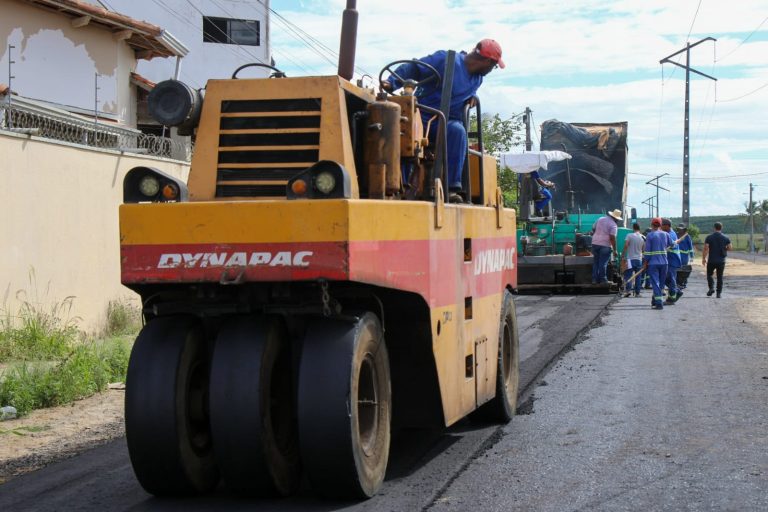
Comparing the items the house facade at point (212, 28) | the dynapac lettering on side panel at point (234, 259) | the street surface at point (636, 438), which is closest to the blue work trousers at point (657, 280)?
the street surface at point (636, 438)

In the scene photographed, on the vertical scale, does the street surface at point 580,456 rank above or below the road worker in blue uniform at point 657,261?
below

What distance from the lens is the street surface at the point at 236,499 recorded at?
5.89 m

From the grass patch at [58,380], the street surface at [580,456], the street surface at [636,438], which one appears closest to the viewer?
the street surface at [580,456]

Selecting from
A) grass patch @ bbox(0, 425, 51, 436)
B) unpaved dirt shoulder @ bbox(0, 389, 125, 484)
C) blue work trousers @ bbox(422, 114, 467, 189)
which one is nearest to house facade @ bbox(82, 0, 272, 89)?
unpaved dirt shoulder @ bbox(0, 389, 125, 484)

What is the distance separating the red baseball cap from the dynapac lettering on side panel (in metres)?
3.07

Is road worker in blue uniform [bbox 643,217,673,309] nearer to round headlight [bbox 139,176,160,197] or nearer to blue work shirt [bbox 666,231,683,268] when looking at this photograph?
blue work shirt [bbox 666,231,683,268]

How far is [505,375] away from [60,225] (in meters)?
7.01

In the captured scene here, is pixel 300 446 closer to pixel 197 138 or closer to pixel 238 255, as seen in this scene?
pixel 238 255

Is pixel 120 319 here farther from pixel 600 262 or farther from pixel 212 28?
pixel 212 28

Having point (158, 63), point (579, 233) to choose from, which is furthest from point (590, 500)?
point (158, 63)

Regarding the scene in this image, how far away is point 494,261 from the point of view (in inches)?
340

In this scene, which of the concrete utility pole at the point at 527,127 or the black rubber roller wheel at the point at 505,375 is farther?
the concrete utility pole at the point at 527,127

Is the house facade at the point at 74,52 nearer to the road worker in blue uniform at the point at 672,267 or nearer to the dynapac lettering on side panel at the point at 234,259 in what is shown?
the road worker in blue uniform at the point at 672,267

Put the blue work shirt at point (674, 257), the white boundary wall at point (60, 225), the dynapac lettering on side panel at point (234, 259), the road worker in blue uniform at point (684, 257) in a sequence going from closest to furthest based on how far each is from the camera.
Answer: the dynapac lettering on side panel at point (234, 259), the white boundary wall at point (60, 225), the blue work shirt at point (674, 257), the road worker in blue uniform at point (684, 257)
